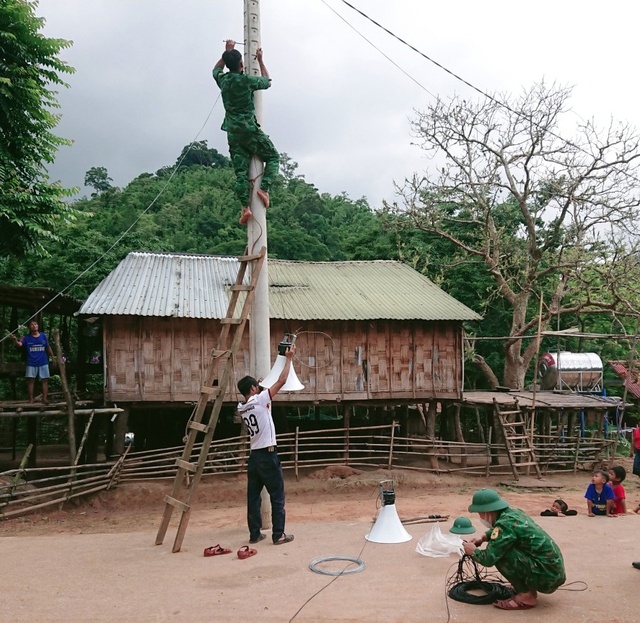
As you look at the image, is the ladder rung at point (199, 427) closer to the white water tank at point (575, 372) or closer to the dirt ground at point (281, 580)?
the dirt ground at point (281, 580)

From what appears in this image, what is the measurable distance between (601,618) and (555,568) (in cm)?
47

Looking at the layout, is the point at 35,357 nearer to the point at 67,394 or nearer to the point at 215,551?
the point at 67,394

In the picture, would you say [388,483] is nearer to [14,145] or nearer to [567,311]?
[14,145]

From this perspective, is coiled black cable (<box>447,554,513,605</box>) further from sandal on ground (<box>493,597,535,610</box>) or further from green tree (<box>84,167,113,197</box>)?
green tree (<box>84,167,113,197</box>)

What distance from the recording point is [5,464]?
15.5 m

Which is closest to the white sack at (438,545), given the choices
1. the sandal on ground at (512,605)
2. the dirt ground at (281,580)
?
the dirt ground at (281,580)

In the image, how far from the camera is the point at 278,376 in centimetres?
645

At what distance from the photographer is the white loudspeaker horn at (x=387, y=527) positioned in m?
6.59

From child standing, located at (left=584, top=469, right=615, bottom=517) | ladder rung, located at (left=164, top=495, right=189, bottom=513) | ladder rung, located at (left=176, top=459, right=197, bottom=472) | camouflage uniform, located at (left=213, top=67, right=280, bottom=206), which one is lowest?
child standing, located at (left=584, top=469, right=615, bottom=517)

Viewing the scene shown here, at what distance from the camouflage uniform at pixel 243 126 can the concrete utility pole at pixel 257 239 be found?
0.11m

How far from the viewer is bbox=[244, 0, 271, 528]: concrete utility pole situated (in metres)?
7.05

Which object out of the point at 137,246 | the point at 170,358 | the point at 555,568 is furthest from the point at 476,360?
the point at 555,568

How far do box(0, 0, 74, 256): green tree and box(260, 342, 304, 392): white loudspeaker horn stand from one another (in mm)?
8022

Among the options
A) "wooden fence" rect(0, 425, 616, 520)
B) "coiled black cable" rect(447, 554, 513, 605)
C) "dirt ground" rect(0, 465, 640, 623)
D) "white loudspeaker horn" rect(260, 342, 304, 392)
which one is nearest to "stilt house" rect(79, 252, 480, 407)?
"wooden fence" rect(0, 425, 616, 520)
